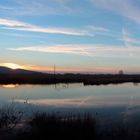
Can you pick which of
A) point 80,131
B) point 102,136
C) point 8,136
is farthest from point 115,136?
point 8,136

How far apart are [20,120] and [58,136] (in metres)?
4.45

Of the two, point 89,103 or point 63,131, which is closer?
point 63,131

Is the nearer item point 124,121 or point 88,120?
point 88,120

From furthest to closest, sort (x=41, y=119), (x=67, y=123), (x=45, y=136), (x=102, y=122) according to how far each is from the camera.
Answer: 1. (x=102, y=122)
2. (x=41, y=119)
3. (x=67, y=123)
4. (x=45, y=136)

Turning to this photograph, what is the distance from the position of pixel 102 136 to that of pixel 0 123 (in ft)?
14.8

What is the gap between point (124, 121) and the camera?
54.7 ft

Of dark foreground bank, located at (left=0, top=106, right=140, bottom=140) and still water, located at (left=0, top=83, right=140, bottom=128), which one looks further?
still water, located at (left=0, top=83, right=140, bottom=128)

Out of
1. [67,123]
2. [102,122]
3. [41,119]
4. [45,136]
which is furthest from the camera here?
[102,122]

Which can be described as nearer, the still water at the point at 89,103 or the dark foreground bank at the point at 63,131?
the dark foreground bank at the point at 63,131

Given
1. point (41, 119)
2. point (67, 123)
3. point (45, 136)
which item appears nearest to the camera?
point (45, 136)

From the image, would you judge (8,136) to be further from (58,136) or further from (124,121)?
(124,121)

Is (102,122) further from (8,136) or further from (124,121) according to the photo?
(8,136)

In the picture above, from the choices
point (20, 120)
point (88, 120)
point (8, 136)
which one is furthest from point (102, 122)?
point (8, 136)

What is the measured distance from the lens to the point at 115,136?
12.6 metres
